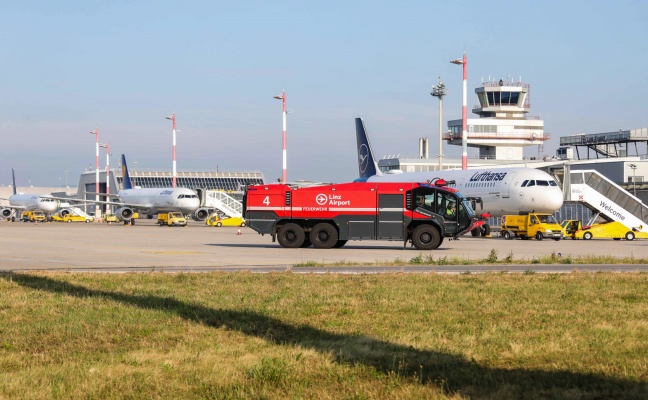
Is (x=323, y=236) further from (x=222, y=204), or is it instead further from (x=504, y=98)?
(x=504, y=98)

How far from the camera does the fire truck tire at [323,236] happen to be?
38.4 m

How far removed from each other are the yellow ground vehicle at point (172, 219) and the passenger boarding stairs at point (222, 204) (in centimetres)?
656

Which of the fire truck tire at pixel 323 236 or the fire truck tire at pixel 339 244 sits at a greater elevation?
the fire truck tire at pixel 323 236

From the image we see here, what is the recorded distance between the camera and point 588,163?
101125 mm

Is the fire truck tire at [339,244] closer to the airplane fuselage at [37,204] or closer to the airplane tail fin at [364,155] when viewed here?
the airplane tail fin at [364,155]

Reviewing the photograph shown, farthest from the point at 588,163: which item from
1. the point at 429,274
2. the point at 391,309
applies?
the point at 391,309

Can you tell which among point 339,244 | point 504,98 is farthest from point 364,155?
point 339,244

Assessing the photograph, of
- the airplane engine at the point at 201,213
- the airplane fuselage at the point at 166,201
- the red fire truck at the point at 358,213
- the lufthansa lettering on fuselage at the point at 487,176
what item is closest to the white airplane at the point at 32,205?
the airplane fuselage at the point at 166,201

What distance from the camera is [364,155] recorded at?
3322 inches

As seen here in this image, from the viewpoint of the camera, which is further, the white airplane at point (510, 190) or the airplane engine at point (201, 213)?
the airplane engine at point (201, 213)

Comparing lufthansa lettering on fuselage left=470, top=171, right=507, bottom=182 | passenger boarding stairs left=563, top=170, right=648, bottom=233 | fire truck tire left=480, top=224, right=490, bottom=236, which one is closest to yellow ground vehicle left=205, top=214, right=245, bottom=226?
lufthansa lettering on fuselage left=470, top=171, right=507, bottom=182

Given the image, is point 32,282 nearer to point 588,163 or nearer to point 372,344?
point 372,344

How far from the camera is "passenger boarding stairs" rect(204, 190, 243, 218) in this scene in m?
99.2

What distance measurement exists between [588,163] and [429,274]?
85.0 metres
